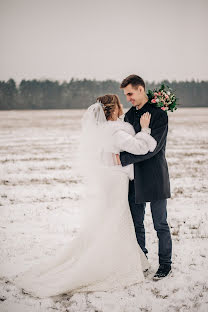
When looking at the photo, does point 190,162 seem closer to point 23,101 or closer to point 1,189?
point 1,189

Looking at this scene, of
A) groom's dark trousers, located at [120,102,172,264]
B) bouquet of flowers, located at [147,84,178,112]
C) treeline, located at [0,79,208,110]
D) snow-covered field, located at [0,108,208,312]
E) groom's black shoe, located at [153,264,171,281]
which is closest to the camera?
snow-covered field, located at [0,108,208,312]

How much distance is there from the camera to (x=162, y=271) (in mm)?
4086

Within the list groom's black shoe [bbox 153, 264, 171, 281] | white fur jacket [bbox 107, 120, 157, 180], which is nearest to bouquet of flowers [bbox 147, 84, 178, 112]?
white fur jacket [bbox 107, 120, 157, 180]

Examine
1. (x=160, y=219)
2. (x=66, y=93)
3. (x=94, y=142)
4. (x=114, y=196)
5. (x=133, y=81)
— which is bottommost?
(x=160, y=219)

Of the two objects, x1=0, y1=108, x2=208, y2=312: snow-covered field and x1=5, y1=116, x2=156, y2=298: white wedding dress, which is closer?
x1=0, y1=108, x2=208, y2=312: snow-covered field

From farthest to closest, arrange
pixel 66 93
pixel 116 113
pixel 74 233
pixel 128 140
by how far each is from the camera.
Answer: pixel 66 93 < pixel 74 233 < pixel 116 113 < pixel 128 140

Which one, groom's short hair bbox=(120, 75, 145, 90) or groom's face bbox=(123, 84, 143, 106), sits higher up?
groom's short hair bbox=(120, 75, 145, 90)

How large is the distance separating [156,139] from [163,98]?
59 centimetres

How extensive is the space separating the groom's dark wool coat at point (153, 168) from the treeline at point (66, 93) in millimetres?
62181

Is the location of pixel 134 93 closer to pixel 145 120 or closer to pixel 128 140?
pixel 145 120

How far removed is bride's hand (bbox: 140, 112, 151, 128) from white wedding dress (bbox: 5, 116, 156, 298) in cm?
13

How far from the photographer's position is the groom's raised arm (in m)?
3.79

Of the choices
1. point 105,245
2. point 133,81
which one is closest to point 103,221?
point 105,245

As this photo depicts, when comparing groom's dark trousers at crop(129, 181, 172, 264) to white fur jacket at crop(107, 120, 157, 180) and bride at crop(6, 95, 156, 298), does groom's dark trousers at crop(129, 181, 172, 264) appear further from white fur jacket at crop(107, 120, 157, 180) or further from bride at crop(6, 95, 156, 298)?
white fur jacket at crop(107, 120, 157, 180)
